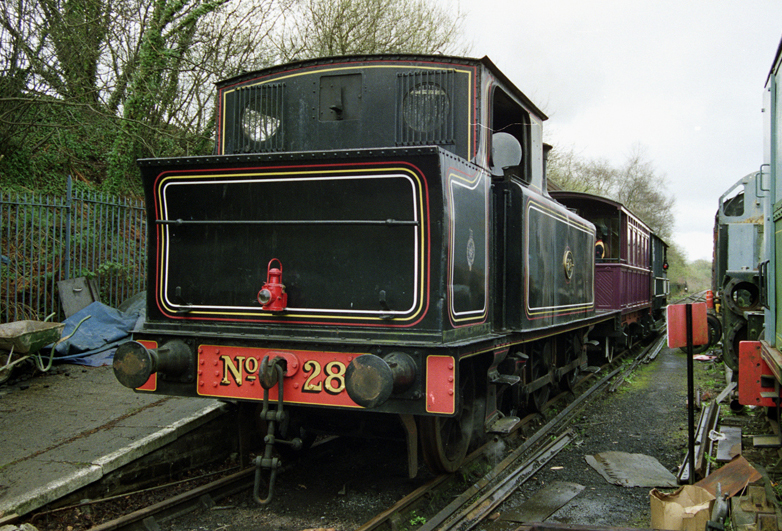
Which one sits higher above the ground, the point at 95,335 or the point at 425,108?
the point at 425,108

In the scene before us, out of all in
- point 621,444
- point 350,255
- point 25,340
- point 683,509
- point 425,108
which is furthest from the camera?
point 25,340

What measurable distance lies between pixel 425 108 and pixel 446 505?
277cm

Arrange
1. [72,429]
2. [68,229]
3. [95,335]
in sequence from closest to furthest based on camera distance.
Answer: [72,429] → [95,335] → [68,229]

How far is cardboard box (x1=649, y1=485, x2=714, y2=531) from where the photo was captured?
3.11m

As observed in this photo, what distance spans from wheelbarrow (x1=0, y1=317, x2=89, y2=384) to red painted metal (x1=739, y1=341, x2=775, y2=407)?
6399 millimetres

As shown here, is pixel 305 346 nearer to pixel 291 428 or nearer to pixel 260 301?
pixel 260 301

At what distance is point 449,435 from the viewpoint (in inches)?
176

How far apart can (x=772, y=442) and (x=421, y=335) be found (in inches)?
130

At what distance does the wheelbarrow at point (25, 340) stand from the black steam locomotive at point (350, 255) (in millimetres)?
A: 3044

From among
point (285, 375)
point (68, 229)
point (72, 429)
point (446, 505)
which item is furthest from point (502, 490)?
point (68, 229)

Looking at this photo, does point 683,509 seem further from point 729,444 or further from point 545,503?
point 729,444

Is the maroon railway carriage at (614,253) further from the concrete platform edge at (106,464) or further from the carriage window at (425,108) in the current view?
the concrete platform edge at (106,464)

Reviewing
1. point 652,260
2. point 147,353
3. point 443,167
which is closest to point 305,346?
point 147,353

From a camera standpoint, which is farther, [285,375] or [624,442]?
[624,442]
